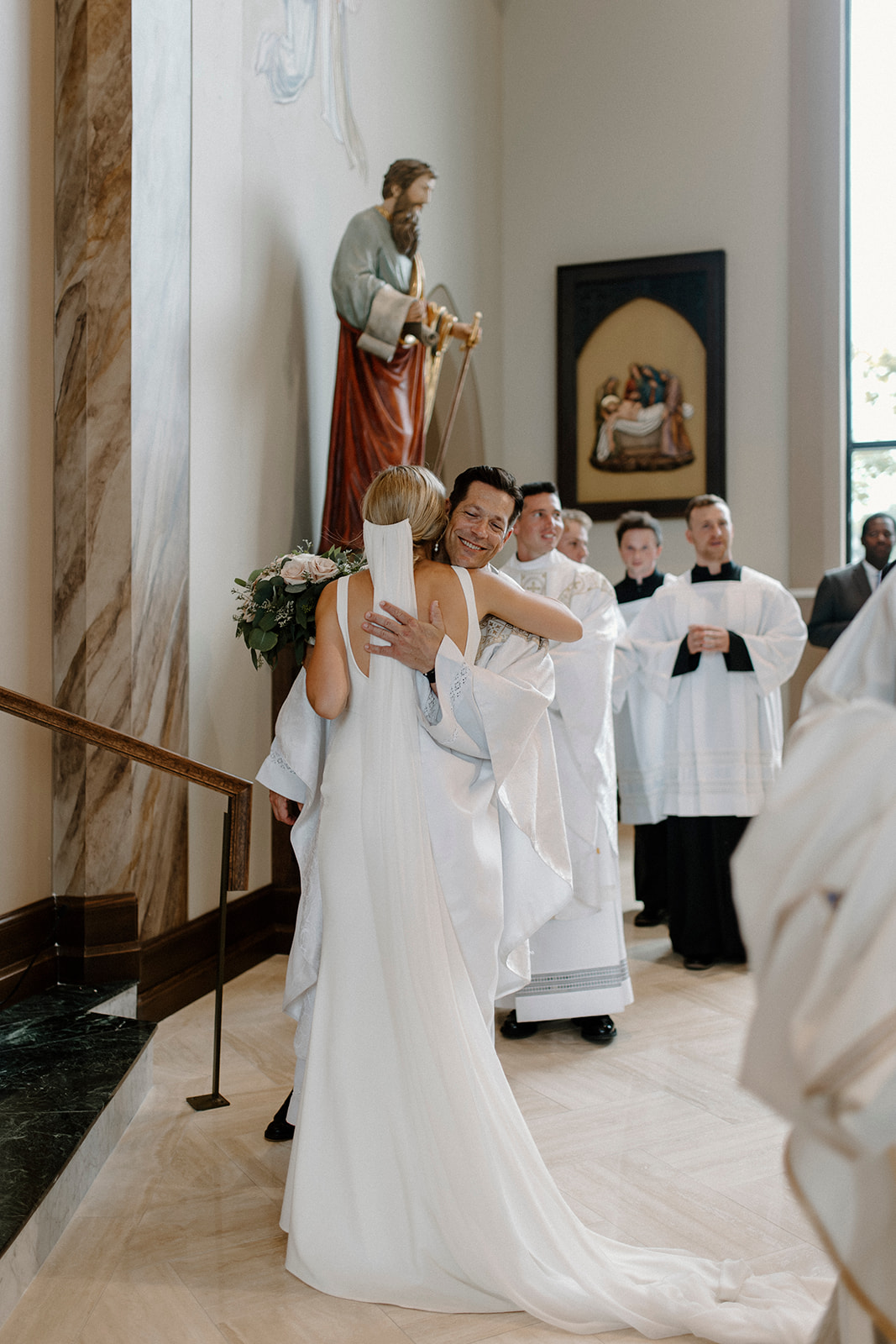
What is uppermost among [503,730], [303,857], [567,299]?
[567,299]

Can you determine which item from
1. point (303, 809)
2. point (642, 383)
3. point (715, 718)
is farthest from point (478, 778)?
point (642, 383)

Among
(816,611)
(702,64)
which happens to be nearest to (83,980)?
(816,611)

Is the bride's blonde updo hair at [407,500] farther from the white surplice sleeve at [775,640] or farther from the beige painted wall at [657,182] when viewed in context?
the beige painted wall at [657,182]

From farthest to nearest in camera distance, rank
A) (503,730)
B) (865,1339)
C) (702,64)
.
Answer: (702,64) < (503,730) < (865,1339)

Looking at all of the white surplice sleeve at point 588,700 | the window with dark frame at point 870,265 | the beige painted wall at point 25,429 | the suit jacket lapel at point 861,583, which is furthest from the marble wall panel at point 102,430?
the window with dark frame at point 870,265

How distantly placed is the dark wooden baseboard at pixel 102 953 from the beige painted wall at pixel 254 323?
26cm

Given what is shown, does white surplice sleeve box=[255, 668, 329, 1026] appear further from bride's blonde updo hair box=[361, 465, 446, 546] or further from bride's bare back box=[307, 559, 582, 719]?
bride's blonde updo hair box=[361, 465, 446, 546]

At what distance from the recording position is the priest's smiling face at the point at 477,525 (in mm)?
2768

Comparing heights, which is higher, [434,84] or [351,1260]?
[434,84]

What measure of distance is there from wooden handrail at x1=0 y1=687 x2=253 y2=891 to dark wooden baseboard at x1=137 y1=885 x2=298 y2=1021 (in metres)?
0.92

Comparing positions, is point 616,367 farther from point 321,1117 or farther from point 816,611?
point 321,1117

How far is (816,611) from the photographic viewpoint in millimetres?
7133

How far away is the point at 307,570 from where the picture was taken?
10.0 ft

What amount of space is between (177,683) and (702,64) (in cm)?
→ 770
